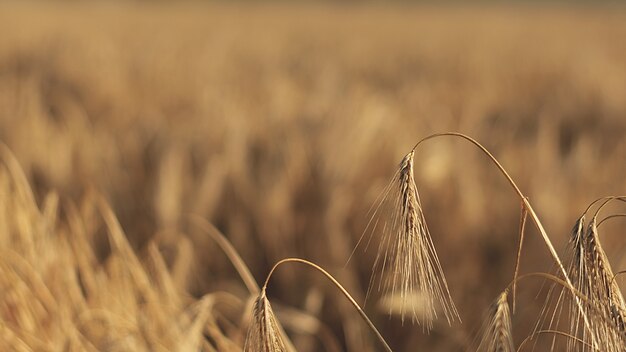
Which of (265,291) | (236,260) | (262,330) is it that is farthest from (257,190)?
(262,330)

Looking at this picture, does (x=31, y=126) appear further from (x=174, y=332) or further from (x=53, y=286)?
(x=174, y=332)

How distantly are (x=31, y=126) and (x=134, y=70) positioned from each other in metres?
1.10

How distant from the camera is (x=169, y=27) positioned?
16.8 feet

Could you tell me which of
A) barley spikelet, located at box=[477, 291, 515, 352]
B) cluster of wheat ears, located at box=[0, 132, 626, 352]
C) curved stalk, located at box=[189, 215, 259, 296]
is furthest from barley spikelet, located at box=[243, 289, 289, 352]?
curved stalk, located at box=[189, 215, 259, 296]

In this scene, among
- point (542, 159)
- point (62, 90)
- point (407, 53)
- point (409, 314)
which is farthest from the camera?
point (407, 53)

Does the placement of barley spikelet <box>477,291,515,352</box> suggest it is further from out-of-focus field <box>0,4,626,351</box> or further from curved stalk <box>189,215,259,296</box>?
curved stalk <box>189,215,259,296</box>

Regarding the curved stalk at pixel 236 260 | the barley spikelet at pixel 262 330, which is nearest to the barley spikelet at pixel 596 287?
the barley spikelet at pixel 262 330

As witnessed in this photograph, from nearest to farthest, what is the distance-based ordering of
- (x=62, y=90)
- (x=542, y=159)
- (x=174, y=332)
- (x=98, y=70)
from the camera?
(x=174, y=332)
(x=542, y=159)
(x=62, y=90)
(x=98, y=70)

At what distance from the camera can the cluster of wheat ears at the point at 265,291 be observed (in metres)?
0.36

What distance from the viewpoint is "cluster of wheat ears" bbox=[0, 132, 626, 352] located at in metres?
0.36

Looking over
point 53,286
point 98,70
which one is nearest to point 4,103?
A: point 98,70

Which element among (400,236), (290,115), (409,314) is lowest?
(409,314)

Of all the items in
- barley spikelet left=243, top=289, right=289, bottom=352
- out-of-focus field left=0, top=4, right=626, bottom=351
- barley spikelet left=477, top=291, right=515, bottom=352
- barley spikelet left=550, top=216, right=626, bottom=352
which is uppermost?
barley spikelet left=550, top=216, right=626, bottom=352

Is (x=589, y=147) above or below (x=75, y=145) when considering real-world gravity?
above
